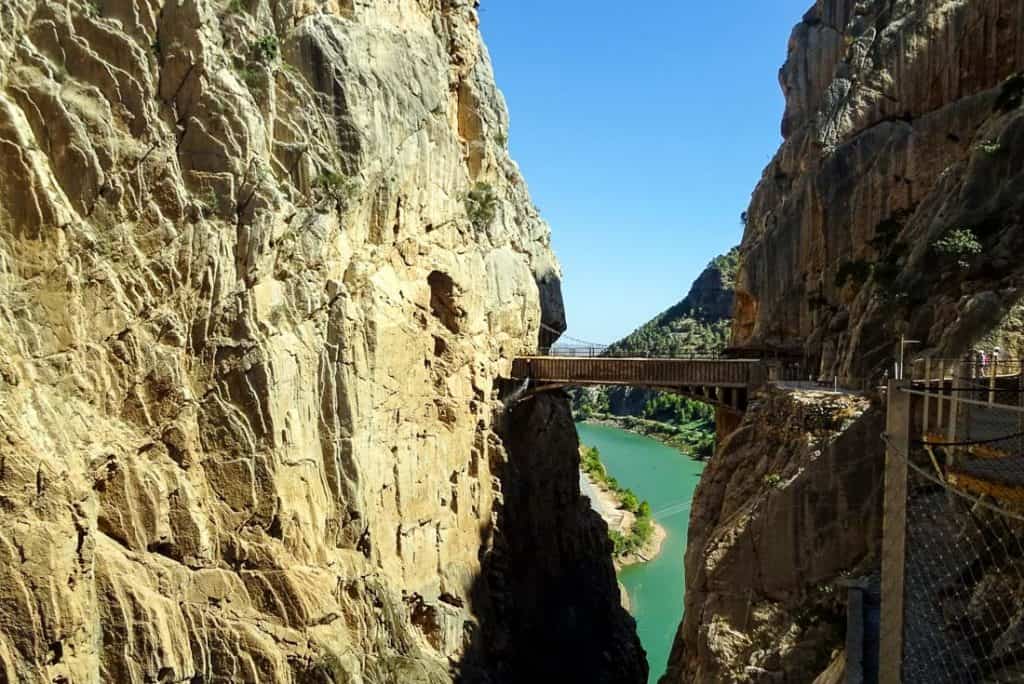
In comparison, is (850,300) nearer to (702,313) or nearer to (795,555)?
(795,555)

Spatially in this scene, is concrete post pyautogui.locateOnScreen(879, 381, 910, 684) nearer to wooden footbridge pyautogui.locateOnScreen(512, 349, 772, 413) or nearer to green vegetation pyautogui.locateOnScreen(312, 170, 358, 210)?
wooden footbridge pyautogui.locateOnScreen(512, 349, 772, 413)

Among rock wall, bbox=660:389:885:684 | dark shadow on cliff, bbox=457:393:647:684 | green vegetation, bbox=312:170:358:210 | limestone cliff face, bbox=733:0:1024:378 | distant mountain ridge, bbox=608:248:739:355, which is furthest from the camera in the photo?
distant mountain ridge, bbox=608:248:739:355

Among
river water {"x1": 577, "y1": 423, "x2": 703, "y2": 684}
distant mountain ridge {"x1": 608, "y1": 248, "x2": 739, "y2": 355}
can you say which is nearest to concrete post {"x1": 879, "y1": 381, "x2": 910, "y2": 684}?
river water {"x1": 577, "y1": 423, "x2": 703, "y2": 684}

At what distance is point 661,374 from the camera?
82.0 ft

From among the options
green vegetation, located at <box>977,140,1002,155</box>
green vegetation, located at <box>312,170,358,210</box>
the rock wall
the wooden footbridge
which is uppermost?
green vegetation, located at <box>977,140,1002,155</box>

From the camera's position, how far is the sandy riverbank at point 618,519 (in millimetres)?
45375

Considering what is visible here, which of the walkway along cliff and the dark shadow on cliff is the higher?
the walkway along cliff

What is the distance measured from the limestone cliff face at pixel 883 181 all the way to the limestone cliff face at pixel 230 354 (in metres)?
11.9

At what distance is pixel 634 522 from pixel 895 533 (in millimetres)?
A: 43754

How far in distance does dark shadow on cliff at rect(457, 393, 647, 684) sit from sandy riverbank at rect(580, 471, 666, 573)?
12.4 m

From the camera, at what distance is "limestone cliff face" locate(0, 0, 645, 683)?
52.5 feet

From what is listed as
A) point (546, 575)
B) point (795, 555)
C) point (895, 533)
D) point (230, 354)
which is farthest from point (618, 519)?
point (895, 533)

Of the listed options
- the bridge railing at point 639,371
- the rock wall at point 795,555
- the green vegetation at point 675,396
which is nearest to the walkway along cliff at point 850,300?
the rock wall at point 795,555

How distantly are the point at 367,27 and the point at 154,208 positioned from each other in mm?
8278
